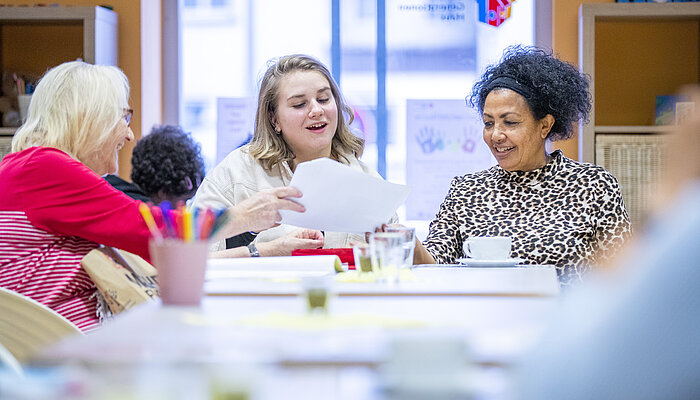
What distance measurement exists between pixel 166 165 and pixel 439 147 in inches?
63.1

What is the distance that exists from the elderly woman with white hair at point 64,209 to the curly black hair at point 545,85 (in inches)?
47.0

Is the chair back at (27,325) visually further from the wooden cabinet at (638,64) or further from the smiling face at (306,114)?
the wooden cabinet at (638,64)

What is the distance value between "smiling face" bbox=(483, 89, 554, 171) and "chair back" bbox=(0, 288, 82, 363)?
66.2 inches

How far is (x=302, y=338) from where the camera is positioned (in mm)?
983

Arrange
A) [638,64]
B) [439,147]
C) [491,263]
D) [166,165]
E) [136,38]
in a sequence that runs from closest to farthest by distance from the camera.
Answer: [491,263], [166,165], [638,64], [136,38], [439,147]

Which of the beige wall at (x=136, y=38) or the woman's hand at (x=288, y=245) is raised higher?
the beige wall at (x=136, y=38)

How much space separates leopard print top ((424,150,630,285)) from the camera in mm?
2576

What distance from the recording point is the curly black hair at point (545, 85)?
9.37 ft

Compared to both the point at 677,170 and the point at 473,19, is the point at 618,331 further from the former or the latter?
the point at 473,19

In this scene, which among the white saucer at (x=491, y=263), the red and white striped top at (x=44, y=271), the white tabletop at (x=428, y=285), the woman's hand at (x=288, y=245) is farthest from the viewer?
the woman's hand at (x=288, y=245)

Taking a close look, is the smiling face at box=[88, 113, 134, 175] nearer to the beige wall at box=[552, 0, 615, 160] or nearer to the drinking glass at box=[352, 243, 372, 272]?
the drinking glass at box=[352, 243, 372, 272]

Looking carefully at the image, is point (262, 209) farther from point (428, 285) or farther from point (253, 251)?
point (428, 285)

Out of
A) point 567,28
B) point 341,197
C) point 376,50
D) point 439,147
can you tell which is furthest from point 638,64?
point 341,197

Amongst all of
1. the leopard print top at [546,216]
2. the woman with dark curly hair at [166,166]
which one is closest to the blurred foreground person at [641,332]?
the leopard print top at [546,216]
